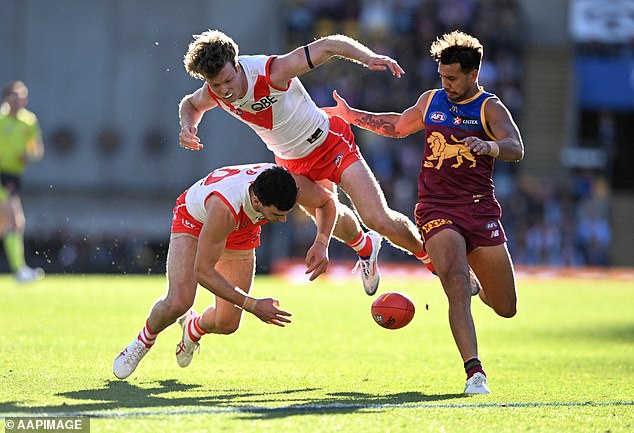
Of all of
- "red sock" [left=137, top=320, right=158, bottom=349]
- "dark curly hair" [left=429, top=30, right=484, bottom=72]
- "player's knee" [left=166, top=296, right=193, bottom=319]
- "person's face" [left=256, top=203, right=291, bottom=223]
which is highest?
"dark curly hair" [left=429, top=30, right=484, bottom=72]

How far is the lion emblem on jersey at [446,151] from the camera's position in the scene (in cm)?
870

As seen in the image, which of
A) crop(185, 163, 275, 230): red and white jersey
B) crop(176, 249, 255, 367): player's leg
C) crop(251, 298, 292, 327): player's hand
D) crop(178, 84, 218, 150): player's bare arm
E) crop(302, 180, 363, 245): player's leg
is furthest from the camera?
crop(302, 180, 363, 245): player's leg

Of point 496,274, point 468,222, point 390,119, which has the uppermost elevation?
point 390,119

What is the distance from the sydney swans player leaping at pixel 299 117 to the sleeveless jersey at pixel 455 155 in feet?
1.77

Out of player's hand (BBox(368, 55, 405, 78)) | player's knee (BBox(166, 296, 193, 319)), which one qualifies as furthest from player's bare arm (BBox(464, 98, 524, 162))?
player's knee (BBox(166, 296, 193, 319))

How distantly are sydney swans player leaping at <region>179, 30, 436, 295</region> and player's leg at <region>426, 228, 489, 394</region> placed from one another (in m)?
1.27

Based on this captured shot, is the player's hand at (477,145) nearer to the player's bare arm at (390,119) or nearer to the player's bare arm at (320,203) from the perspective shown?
the player's bare arm at (390,119)

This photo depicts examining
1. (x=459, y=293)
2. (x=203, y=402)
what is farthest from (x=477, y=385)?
(x=203, y=402)

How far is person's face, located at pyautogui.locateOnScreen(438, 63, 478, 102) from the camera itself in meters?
8.48

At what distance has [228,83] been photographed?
876cm

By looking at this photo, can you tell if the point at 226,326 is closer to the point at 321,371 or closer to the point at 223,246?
the point at 321,371

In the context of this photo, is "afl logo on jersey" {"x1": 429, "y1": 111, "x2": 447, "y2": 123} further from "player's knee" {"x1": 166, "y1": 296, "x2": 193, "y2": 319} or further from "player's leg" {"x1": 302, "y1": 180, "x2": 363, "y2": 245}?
"player's knee" {"x1": 166, "y1": 296, "x2": 193, "y2": 319}

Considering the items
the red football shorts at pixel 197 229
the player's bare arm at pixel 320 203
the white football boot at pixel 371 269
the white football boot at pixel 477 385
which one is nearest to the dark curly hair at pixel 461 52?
the player's bare arm at pixel 320 203

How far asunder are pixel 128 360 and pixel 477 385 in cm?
254
